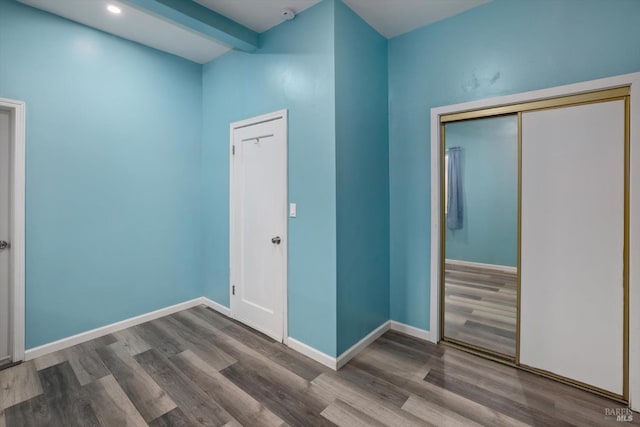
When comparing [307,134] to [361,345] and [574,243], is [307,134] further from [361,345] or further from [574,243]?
[574,243]

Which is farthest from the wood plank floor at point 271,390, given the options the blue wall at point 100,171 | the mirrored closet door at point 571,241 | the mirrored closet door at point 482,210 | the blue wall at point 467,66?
the mirrored closet door at point 482,210

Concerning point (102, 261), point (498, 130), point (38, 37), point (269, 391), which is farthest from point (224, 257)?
point (498, 130)

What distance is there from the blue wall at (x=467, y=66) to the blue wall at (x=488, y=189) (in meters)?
1.83

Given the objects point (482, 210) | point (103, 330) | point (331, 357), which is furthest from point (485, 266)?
point (103, 330)

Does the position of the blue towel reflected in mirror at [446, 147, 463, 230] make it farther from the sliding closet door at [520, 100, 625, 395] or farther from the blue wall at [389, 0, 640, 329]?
the sliding closet door at [520, 100, 625, 395]

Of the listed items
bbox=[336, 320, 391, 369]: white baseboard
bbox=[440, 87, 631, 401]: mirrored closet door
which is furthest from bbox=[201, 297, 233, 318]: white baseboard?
bbox=[440, 87, 631, 401]: mirrored closet door

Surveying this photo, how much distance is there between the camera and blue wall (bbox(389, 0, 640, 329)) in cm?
192

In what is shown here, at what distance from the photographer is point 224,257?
10.9 feet

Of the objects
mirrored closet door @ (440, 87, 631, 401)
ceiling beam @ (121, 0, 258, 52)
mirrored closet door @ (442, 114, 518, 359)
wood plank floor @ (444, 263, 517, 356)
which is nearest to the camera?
mirrored closet door @ (440, 87, 631, 401)

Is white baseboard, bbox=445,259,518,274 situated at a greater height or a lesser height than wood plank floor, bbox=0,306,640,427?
greater

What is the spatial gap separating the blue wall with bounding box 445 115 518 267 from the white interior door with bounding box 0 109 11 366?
4.83 m

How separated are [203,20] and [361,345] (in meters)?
3.06

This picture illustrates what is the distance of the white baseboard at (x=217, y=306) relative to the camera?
328cm

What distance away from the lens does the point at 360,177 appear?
255cm
